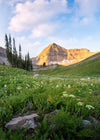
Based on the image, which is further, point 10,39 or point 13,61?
point 13,61

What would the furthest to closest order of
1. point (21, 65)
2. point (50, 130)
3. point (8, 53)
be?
point (21, 65) → point (8, 53) → point (50, 130)

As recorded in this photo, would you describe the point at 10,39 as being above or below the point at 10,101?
above

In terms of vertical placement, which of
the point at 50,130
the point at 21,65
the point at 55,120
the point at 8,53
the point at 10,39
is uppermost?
the point at 10,39

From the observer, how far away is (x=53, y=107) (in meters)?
3.32

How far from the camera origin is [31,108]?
3.47m

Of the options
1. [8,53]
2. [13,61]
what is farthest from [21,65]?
[8,53]

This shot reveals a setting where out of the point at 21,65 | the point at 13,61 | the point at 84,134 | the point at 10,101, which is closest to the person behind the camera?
the point at 84,134

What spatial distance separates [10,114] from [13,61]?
7513 centimetres

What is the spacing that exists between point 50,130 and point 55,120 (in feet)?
0.80

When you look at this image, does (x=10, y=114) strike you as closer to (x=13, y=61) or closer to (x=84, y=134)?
(x=84, y=134)

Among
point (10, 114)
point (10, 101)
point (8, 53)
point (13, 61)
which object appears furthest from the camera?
point (13, 61)

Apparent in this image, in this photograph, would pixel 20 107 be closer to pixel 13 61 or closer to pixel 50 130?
pixel 50 130

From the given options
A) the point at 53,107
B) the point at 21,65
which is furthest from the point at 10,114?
the point at 21,65

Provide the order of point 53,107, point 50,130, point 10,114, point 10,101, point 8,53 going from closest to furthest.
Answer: point 50,130 → point 10,114 → point 53,107 → point 10,101 → point 8,53
